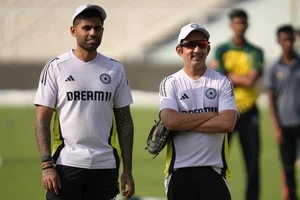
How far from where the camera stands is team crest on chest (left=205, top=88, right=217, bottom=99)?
5.89 meters

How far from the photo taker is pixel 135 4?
32.4 meters

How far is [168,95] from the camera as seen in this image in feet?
19.5

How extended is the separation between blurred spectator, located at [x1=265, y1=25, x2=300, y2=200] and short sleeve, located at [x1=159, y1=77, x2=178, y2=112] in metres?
4.55

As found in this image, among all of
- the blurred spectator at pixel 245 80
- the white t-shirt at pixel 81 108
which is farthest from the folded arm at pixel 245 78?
the white t-shirt at pixel 81 108

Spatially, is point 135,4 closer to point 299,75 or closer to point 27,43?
point 27,43

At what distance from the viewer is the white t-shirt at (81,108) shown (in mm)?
5664

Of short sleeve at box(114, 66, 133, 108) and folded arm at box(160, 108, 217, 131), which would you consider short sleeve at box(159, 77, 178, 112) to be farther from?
short sleeve at box(114, 66, 133, 108)

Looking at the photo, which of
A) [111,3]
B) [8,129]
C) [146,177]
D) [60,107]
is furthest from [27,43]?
[60,107]

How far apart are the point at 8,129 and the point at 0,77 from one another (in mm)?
8677

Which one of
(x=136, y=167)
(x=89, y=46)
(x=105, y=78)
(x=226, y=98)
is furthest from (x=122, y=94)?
(x=136, y=167)

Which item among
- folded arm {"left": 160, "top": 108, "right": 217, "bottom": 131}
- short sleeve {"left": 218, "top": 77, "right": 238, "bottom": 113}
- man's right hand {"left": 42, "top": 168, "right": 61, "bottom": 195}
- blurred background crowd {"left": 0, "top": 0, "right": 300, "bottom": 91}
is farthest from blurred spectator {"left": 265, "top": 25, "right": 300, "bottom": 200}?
blurred background crowd {"left": 0, "top": 0, "right": 300, "bottom": 91}

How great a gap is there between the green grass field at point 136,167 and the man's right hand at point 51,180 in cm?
468

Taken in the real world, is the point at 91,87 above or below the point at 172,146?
above

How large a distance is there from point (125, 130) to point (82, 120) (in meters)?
0.40
